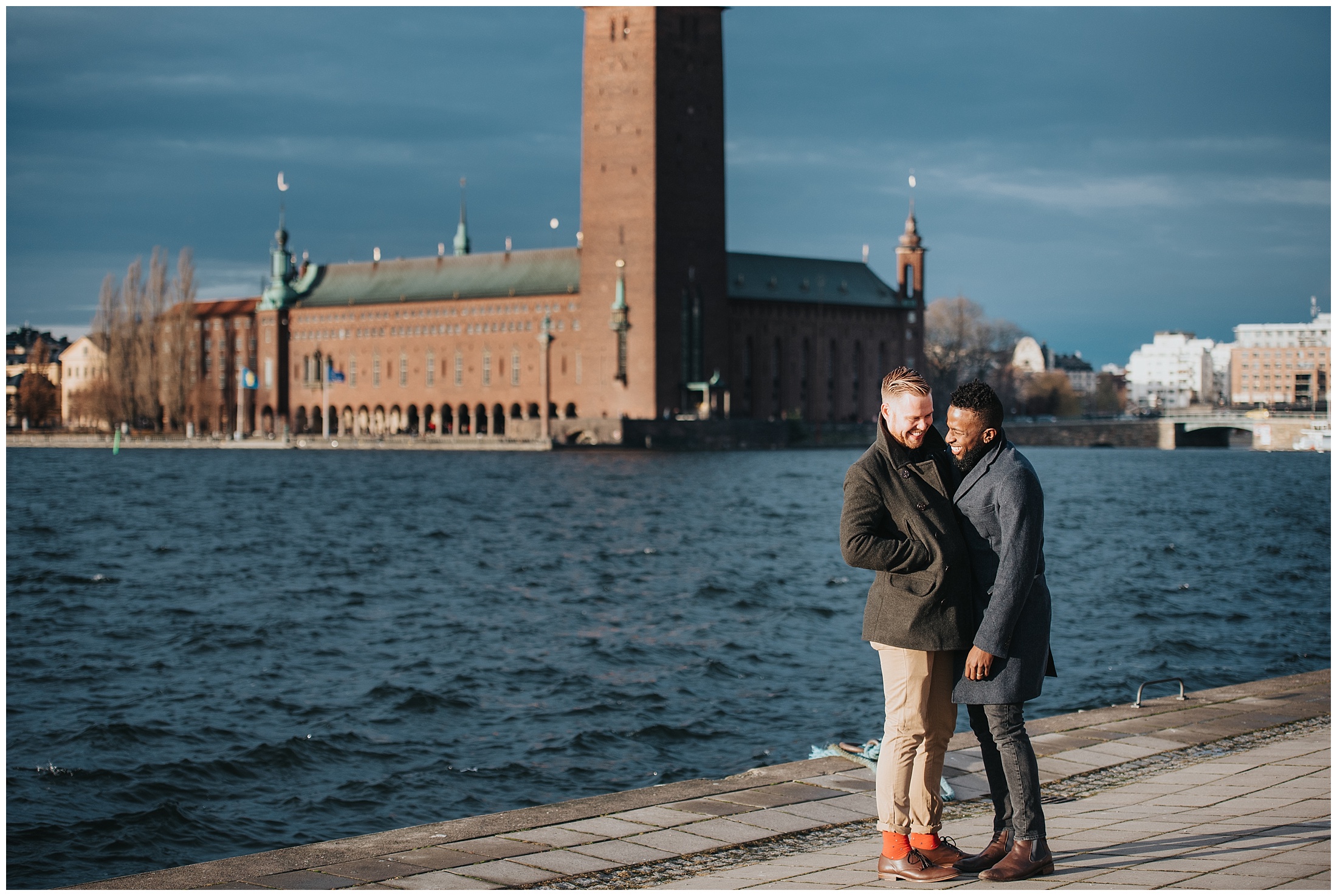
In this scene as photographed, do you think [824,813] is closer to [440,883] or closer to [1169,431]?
[440,883]

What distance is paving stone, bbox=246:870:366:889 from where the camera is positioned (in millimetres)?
4613

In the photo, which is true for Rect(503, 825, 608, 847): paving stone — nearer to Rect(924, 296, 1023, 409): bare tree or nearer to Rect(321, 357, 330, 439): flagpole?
Rect(321, 357, 330, 439): flagpole

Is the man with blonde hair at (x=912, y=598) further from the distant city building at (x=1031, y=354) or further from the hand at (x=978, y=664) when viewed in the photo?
the distant city building at (x=1031, y=354)

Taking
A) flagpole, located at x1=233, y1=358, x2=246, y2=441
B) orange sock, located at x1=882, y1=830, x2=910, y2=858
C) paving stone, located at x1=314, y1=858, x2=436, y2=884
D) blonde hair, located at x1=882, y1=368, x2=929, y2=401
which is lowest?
paving stone, located at x1=314, y1=858, x2=436, y2=884

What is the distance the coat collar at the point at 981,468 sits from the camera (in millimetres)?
4707

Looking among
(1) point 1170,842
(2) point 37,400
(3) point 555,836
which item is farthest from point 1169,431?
(3) point 555,836

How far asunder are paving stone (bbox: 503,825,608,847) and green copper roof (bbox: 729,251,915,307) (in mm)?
82241

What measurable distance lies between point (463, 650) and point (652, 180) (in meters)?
62.9

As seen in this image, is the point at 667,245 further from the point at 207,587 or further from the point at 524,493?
the point at 207,587

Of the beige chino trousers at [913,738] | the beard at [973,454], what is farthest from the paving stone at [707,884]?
the beard at [973,454]

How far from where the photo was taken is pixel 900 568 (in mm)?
4656

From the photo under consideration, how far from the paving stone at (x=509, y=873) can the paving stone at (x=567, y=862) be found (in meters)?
0.03

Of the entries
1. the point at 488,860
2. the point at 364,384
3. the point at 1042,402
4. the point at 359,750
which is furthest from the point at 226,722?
the point at 1042,402

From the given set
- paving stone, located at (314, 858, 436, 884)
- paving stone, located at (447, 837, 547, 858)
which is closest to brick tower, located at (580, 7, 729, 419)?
paving stone, located at (447, 837, 547, 858)
